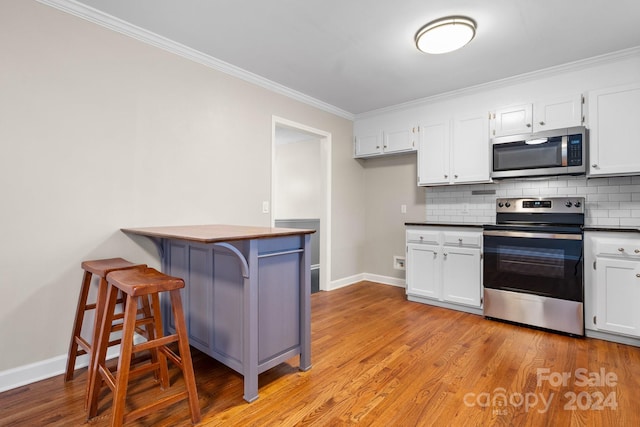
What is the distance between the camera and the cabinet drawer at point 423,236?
3520 mm

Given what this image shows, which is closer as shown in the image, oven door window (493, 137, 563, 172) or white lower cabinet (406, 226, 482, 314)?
oven door window (493, 137, 563, 172)

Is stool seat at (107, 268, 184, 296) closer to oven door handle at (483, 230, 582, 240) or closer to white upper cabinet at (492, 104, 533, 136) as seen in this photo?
oven door handle at (483, 230, 582, 240)

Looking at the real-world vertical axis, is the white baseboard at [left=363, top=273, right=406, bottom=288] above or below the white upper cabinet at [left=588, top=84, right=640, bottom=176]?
below

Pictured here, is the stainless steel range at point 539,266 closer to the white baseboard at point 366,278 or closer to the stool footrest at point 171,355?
the white baseboard at point 366,278

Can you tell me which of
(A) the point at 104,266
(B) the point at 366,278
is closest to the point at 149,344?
(A) the point at 104,266

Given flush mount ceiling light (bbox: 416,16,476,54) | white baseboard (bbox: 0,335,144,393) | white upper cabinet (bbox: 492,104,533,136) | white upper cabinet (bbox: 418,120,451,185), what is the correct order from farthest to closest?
white upper cabinet (bbox: 418,120,451,185) < white upper cabinet (bbox: 492,104,533,136) < flush mount ceiling light (bbox: 416,16,476,54) < white baseboard (bbox: 0,335,144,393)

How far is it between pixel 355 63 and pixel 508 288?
8.46ft

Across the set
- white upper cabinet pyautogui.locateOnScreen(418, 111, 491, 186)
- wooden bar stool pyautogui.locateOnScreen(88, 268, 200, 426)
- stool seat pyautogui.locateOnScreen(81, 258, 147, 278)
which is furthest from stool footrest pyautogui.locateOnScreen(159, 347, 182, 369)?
white upper cabinet pyautogui.locateOnScreen(418, 111, 491, 186)

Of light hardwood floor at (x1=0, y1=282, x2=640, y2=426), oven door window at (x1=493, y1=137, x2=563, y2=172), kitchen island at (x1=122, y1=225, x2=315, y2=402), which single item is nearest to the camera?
light hardwood floor at (x1=0, y1=282, x2=640, y2=426)

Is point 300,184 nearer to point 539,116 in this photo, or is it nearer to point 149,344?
point 539,116

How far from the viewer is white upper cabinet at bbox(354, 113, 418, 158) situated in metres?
4.04

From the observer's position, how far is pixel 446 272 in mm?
3434

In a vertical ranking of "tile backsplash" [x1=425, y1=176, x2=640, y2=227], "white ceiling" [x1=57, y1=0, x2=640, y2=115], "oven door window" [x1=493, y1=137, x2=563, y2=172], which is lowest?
"tile backsplash" [x1=425, y1=176, x2=640, y2=227]

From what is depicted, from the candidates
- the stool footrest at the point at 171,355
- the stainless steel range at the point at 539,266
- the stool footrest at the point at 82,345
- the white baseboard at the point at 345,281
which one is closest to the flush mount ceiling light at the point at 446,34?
the stainless steel range at the point at 539,266
